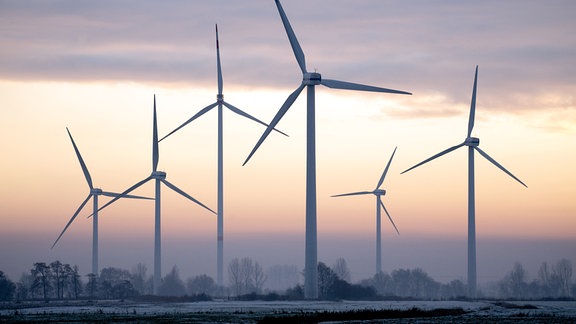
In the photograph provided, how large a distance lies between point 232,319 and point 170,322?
584 centimetres

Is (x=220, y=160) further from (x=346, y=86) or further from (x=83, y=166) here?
(x=346, y=86)

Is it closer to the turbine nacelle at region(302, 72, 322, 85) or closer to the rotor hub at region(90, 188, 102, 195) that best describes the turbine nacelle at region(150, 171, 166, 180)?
the rotor hub at region(90, 188, 102, 195)

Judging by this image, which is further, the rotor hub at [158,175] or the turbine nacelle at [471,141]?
the rotor hub at [158,175]

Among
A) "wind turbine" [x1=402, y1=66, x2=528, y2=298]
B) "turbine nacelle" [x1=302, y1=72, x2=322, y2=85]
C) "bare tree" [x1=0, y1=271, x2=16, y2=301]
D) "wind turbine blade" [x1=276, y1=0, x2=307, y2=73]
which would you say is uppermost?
"wind turbine blade" [x1=276, y1=0, x2=307, y2=73]

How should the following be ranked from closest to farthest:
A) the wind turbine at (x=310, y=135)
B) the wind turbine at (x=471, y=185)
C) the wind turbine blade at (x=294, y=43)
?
the wind turbine at (x=310, y=135) → the wind turbine blade at (x=294, y=43) → the wind turbine at (x=471, y=185)

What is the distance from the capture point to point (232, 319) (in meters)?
73.7

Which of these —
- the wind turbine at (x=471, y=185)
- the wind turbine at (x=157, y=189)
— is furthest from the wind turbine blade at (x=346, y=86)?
the wind turbine at (x=157, y=189)

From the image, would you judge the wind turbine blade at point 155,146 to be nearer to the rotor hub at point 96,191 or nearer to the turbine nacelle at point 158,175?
the turbine nacelle at point 158,175

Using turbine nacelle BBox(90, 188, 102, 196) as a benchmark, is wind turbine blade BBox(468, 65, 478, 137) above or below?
above

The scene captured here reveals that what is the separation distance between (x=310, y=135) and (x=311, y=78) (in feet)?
22.0

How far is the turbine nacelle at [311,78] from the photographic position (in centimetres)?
10725

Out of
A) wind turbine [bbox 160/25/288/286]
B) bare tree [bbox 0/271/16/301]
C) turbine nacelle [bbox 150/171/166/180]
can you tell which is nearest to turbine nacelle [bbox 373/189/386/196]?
wind turbine [bbox 160/25/288/286]

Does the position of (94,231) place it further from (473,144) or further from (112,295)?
(473,144)

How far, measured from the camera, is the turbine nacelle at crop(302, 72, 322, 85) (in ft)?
352
